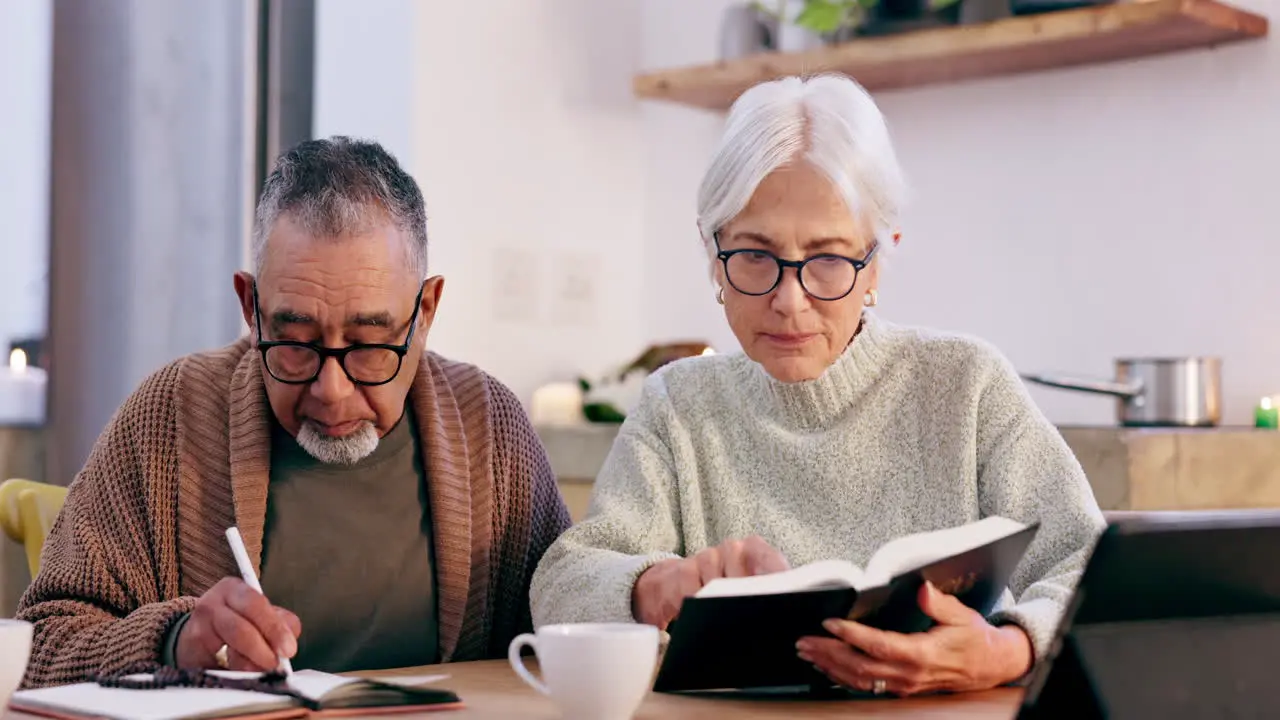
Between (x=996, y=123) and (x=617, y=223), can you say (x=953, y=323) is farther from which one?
(x=617, y=223)

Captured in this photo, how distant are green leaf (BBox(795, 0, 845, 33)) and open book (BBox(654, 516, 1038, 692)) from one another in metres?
2.13

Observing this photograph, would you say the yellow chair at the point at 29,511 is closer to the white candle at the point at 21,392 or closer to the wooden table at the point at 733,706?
the wooden table at the point at 733,706

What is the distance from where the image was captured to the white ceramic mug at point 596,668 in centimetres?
108

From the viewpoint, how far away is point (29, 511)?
5.94 feet

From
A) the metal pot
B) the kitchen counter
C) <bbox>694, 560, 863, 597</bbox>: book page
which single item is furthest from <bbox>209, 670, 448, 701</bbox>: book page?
the metal pot

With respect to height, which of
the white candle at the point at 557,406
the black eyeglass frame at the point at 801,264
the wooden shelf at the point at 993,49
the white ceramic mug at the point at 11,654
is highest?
the wooden shelf at the point at 993,49

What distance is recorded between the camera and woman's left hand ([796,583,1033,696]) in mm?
1219

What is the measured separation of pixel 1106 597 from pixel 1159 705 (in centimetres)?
9

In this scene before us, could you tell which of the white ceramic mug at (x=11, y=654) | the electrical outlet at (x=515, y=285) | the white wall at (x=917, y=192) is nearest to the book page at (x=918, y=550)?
the white ceramic mug at (x=11, y=654)

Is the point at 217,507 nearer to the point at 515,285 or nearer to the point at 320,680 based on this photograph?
the point at 320,680

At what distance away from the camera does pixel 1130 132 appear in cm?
303

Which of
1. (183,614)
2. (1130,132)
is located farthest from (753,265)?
(1130,132)

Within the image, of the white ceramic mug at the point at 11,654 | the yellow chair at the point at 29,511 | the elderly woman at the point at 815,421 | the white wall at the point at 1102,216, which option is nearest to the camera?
the white ceramic mug at the point at 11,654

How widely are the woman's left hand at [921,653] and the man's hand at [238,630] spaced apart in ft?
1.45
